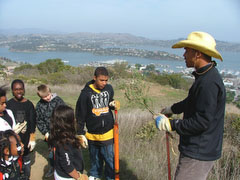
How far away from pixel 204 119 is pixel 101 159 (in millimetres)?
2120

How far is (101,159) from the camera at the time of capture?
3404 mm

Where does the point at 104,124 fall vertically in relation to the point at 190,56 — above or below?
below

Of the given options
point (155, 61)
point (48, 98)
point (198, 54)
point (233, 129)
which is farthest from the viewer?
point (155, 61)

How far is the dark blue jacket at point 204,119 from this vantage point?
177 centimetres

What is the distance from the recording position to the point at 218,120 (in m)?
1.88

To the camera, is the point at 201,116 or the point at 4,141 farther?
the point at 4,141

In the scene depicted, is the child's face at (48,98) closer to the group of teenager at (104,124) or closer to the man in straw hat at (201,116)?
the group of teenager at (104,124)

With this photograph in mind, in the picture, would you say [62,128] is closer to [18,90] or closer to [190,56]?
[18,90]

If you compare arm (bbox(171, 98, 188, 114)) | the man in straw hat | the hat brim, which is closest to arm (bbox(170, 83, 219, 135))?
the man in straw hat

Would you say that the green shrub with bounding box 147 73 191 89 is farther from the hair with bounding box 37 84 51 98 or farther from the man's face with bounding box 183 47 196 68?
the man's face with bounding box 183 47 196 68

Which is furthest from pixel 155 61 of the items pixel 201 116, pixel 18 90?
pixel 201 116

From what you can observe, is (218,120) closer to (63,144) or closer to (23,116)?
(63,144)

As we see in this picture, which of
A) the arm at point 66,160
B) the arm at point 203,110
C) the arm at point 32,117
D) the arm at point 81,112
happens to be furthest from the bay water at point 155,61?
the arm at point 203,110

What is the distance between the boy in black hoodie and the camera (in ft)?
10.3
